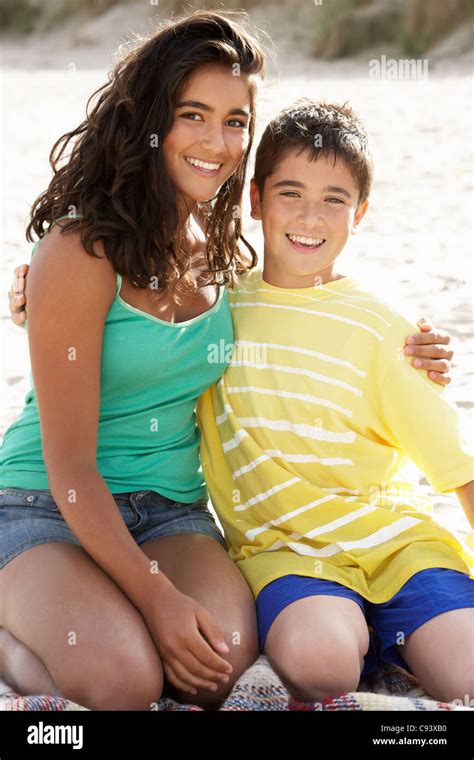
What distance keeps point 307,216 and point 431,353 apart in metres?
0.47

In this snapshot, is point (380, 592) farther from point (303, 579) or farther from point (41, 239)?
point (41, 239)

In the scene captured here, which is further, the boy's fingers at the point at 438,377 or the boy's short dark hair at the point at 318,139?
the boy's short dark hair at the point at 318,139

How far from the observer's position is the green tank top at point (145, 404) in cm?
262

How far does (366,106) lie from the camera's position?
11938mm

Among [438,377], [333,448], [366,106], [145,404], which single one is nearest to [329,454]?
[333,448]

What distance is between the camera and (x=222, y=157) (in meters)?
2.72

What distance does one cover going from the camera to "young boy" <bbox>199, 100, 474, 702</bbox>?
2.45 m

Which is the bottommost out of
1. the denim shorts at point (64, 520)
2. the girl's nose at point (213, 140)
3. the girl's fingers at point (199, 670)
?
the girl's fingers at point (199, 670)

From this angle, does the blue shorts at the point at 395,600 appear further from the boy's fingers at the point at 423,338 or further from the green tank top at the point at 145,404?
the boy's fingers at the point at 423,338

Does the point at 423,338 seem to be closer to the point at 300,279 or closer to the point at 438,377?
the point at 438,377

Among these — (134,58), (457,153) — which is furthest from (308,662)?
(457,153)

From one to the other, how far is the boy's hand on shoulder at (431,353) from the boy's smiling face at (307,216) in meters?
0.34

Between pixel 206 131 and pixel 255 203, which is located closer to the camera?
pixel 206 131

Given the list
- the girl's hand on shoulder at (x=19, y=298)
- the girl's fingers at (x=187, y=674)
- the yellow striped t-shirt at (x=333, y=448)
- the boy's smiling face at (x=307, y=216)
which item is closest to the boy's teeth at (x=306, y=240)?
the boy's smiling face at (x=307, y=216)
